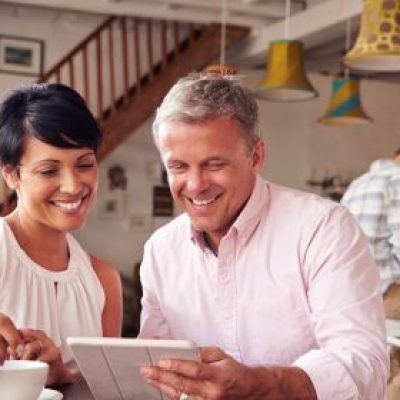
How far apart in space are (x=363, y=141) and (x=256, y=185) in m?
9.33

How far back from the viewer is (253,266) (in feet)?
6.68

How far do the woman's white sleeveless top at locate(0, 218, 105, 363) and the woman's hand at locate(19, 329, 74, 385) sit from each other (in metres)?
0.23

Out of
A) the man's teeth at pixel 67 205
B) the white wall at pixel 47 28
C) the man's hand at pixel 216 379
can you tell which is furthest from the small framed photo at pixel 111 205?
the man's hand at pixel 216 379

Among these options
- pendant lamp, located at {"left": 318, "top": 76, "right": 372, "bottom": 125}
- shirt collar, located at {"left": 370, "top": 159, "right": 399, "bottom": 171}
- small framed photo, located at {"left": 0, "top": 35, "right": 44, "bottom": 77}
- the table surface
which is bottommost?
the table surface

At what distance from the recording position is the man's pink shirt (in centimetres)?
179

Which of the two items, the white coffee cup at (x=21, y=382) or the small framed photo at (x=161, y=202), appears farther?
the small framed photo at (x=161, y=202)

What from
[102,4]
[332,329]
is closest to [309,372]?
[332,329]

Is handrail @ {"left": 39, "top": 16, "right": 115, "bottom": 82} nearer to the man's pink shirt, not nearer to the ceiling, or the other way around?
the ceiling

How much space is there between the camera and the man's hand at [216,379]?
55.8 inches

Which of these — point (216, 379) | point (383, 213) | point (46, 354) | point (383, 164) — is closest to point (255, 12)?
point (383, 164)

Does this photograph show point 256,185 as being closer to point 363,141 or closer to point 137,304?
point 137,304

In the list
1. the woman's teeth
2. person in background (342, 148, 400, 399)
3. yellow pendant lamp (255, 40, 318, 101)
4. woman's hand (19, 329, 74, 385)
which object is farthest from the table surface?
yellow pendant lamp (255, 40, 318, 101)

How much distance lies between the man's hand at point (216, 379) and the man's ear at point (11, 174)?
88 cm

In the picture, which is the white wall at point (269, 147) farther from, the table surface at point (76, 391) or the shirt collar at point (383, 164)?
the table surface at point (76, 391)
